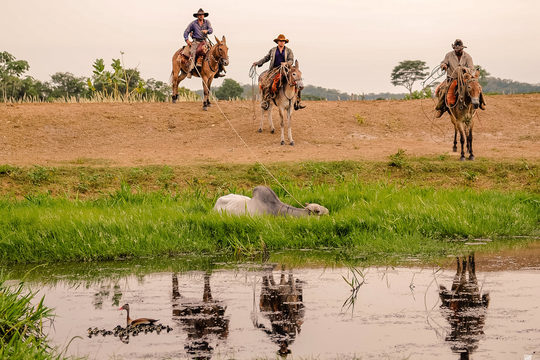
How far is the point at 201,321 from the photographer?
19.8 ft

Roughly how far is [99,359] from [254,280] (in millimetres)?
2602

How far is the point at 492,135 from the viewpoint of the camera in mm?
22562

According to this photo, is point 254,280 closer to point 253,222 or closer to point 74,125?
point 253,222

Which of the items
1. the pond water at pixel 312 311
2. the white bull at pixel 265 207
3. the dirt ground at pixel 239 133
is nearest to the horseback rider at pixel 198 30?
the dirt ground at pixel 239 133

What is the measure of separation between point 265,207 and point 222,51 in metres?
11.9

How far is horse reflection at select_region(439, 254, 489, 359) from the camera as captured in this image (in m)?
5.38

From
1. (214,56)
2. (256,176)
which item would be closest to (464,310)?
(256,176)

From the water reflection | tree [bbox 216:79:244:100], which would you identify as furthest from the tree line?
the water reflection

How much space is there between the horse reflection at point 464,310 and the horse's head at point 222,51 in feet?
48.0

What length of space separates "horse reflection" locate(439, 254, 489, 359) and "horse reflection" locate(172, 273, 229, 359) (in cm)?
165

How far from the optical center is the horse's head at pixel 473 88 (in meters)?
15.7

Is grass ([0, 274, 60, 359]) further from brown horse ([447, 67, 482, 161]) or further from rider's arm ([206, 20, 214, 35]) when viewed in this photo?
rider's arm ([206, 20, 214, 35])

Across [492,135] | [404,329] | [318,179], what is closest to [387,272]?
[404,329]

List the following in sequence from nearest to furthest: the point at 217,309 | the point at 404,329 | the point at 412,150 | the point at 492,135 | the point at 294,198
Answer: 1. the point at 404,329
2. the point at 217,309
3. the point at 294,198
4. the point at 412,150
5. the point at 492,135
